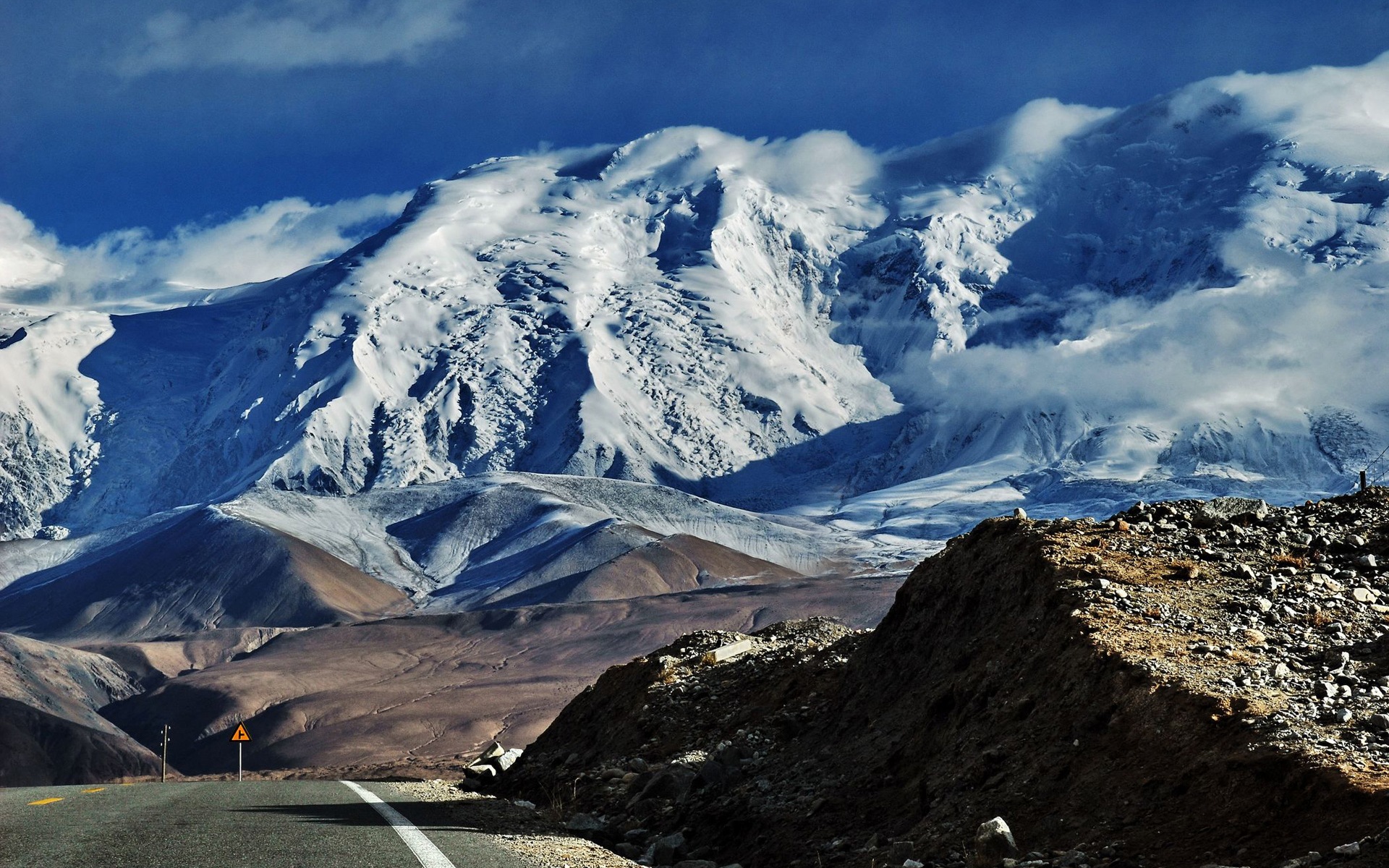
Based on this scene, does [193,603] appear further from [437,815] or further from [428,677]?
[437,815]

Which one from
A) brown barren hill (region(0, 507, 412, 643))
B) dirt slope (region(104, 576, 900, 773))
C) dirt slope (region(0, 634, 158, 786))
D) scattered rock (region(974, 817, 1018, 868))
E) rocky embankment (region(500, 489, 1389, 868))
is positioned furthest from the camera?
brown barren hill (region(0, 507, 412, 643))

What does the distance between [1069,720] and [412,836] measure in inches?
225

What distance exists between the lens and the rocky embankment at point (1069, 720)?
33.0 ft

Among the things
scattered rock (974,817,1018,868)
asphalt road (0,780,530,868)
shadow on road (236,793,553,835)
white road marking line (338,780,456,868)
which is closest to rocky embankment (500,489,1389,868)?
scattered rock (974,817,1018,868)

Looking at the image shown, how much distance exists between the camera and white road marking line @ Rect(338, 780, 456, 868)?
10.7m

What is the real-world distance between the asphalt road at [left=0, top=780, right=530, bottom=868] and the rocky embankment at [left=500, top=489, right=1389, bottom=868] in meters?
2.83

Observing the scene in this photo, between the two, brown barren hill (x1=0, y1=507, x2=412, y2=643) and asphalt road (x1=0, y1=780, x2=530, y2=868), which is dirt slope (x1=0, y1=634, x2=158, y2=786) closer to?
brown barren hill (x1=0, y1=507, x2=412, y2=643)

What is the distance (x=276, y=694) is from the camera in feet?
451

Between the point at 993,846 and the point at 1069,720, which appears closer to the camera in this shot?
the point at 993,846

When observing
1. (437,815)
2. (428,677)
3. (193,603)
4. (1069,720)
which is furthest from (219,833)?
(193,603)

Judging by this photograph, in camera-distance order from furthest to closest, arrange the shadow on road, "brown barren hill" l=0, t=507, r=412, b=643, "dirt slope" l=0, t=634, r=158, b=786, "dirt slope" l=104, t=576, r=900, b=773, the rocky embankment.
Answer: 1. "brown barren hill" l=0, t=507, r=412, b=643
2. "dirt slope" l=104, t=576, r=900, b=773
3. "dirt slope" l=0, t=634, r=158, b=786
4. the shadow on road
5. the rocky embankment

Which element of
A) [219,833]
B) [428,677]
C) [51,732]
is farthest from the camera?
[428,677]

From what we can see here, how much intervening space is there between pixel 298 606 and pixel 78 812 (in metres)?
181

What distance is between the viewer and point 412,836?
40.5ft
